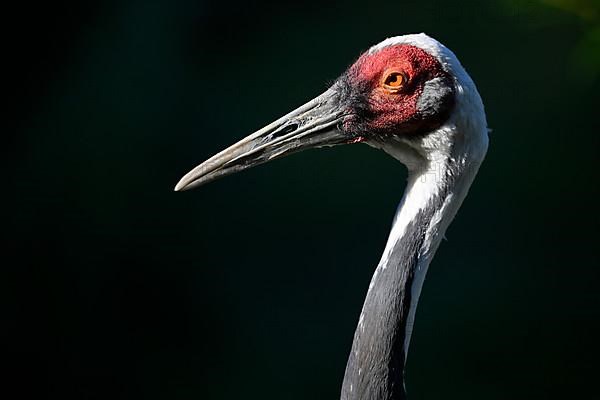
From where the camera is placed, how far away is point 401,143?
3.02 meters

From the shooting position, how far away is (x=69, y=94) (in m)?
6.19

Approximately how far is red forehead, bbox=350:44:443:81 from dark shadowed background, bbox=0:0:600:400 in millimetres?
3060

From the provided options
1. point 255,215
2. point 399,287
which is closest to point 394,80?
point 399,287

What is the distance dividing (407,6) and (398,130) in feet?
11.3

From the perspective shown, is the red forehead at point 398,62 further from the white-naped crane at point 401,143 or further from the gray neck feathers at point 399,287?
the gray neck feathers at point 399,287

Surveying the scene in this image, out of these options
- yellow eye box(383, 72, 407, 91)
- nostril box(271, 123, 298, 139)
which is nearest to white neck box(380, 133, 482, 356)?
yellow eye box(383, 72, 407, 91)

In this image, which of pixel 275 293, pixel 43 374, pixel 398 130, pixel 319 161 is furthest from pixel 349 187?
pixel 398 130

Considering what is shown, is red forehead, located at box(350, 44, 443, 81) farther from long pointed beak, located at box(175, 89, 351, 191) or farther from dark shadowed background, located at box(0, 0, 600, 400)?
dark shadowed background, located at box(0, 0, 600, 400)

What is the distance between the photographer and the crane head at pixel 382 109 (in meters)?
2.89

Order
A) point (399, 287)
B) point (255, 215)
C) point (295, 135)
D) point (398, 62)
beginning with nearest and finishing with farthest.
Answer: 1. point (399, 287)
2. point (398, 62)
3. point (295, 135)
4. point (255, 215)

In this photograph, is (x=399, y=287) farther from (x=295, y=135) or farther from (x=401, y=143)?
(x=295, y=135)

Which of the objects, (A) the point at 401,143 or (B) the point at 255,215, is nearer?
(A) the point at 401,143

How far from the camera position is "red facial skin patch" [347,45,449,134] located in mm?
2906

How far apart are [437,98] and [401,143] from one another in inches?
8.3
